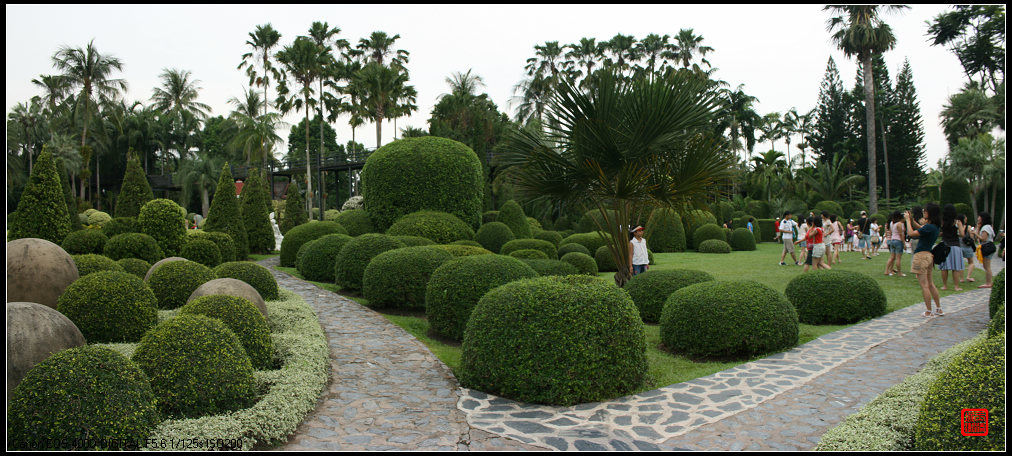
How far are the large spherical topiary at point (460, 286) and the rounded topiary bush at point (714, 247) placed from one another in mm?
17254

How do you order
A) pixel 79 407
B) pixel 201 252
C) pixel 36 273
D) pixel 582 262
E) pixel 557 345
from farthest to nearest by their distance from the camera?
pixel 582 262 < pixel 201 252 < pixel 36 273 < pixel 557 345 < pixel 79 407

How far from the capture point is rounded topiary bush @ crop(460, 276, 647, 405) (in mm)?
5430

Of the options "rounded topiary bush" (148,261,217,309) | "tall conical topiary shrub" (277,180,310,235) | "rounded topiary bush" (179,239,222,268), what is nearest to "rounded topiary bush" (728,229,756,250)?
"tall conical topiary shrub" (277,180,310,235)

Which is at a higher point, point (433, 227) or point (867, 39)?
point (867, 39)

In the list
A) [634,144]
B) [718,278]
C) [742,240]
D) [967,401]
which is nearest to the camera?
[967,401]

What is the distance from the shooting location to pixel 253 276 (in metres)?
9.52

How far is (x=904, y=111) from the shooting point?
1827 inches

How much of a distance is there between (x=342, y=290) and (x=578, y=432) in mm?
9174

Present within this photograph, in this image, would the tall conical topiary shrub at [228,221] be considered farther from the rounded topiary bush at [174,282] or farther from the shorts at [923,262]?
the shorts at [923,262]

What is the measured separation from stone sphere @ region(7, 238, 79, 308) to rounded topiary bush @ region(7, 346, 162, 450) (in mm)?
4201

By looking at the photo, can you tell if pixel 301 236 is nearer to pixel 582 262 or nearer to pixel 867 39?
pixel 582 262

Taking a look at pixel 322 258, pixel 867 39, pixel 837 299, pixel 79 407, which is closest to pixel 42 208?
pixel 322 258

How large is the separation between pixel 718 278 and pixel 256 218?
16.1 meters

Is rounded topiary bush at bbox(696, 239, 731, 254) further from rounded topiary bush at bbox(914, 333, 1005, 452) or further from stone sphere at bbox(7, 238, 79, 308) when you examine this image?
stone sphere at bbox(7, 238, 79, 308)
